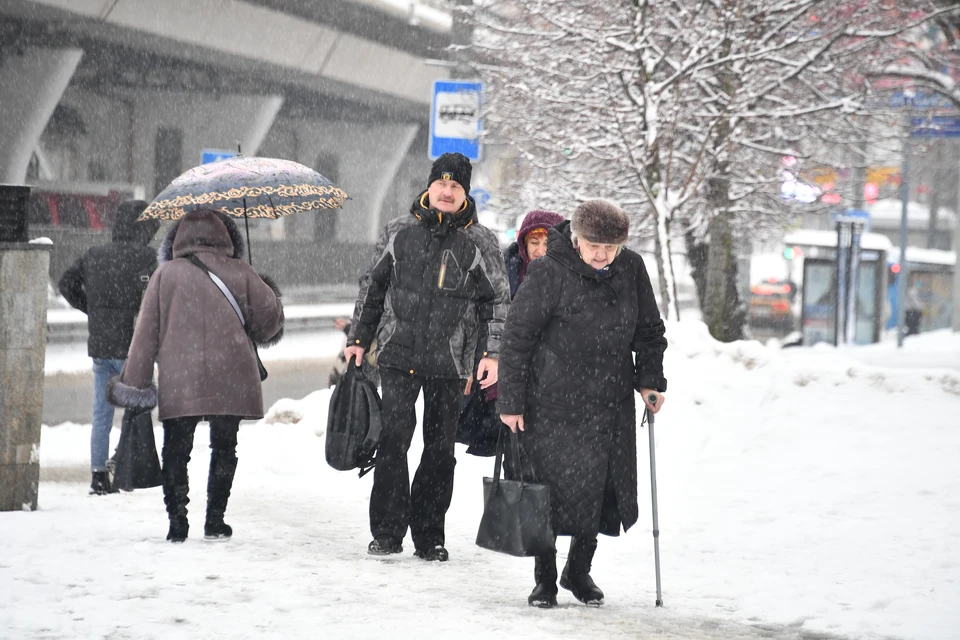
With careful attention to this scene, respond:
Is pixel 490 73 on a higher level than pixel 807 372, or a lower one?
higher

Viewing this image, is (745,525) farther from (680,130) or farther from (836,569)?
(680,130)

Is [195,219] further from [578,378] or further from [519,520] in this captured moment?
[519,520]

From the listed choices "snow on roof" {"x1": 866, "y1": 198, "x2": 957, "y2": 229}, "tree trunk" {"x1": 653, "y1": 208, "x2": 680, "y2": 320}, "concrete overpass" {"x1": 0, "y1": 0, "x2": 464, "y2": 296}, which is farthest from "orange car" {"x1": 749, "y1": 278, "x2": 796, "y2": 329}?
"snow on roof" {"x1": 866, "y1": 198, "x2": 957, "y2": 229}

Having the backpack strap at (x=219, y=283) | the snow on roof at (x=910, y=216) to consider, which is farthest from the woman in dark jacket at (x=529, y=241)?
the snow on roof at (x=910, y=216)

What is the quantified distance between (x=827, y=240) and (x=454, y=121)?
58.5 feet

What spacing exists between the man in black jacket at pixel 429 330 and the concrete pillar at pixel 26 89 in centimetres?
2077

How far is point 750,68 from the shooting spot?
13.0 meters

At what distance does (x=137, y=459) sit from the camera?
242 inches

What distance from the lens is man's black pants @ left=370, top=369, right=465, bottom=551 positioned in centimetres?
596

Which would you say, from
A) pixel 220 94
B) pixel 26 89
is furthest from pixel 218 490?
pixel 220 94

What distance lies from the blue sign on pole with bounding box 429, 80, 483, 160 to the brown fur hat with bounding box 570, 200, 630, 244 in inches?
304

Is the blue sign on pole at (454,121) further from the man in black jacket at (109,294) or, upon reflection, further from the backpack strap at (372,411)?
the backpack strap at (372,411)

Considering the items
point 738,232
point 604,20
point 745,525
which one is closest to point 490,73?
point 604,20

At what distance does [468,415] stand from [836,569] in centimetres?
203
